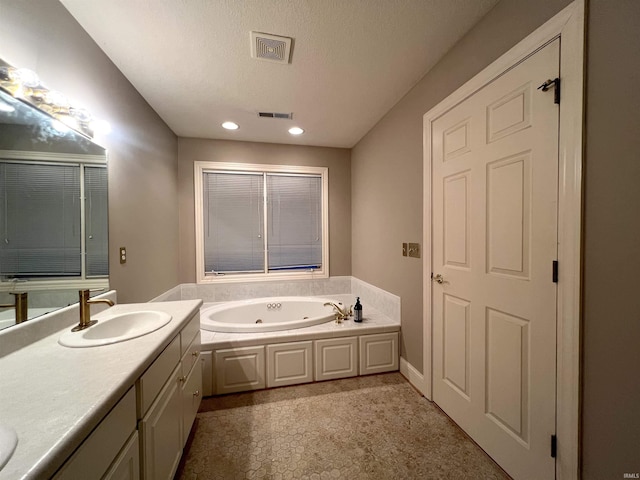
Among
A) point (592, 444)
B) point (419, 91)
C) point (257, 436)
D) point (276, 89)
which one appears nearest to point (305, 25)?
point (276, 89)

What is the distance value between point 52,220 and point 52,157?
31cm

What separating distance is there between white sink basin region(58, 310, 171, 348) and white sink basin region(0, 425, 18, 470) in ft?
1.52

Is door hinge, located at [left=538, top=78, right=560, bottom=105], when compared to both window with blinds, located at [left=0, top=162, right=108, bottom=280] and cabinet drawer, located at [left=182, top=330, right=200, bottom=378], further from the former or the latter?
window with blinds, located at [left=0, top=162, right=108, bottom=280]

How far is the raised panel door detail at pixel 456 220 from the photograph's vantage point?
1458 millimetres

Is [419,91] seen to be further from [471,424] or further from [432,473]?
[432,473]

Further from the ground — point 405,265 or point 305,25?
point 305,25

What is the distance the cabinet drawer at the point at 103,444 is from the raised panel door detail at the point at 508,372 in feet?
5.52

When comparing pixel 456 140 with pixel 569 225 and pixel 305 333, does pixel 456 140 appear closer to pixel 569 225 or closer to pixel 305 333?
pixel 569 225

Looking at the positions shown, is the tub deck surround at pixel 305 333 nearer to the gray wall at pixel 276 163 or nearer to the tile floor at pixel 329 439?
the tile floor at pixel 329 439

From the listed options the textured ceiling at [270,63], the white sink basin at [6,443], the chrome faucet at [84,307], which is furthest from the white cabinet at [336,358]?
the textured ceiling at [270,63]

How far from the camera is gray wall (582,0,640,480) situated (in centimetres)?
79

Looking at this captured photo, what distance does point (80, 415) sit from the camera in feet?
1.89

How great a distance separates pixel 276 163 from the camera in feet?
9.96

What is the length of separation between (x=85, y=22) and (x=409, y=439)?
311 centimetres
